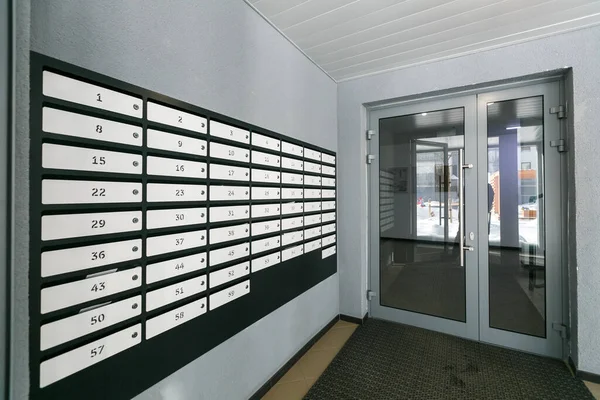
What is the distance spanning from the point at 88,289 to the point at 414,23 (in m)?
2.39

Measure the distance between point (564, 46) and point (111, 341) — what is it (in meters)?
3.27

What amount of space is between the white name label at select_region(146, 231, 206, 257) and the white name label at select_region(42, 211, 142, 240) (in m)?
0.10

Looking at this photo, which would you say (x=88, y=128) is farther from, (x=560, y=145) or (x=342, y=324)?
(x=560, y=145)

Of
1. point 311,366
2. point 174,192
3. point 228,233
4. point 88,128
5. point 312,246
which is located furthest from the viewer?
point 312,246

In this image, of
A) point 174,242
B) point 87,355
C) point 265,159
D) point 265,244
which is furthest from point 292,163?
point 87,355

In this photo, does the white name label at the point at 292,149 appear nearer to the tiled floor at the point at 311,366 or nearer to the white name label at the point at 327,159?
the white name label at the point at 327,159

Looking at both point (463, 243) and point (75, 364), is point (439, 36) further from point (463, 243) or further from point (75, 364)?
point (75, 364)

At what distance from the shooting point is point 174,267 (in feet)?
4.17

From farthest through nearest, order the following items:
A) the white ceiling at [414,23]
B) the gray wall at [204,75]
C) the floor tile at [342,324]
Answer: the floor tile at [342,324]
the white ceiling at [414,23]
the gray wall at [204,75]

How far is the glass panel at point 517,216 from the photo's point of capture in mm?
2273

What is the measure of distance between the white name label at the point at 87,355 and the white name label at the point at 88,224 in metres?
0.40

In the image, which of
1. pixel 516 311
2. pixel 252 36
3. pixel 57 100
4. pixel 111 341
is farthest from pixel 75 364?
pixel 516 311

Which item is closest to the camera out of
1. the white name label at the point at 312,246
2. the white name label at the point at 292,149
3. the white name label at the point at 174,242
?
the white name label at the point at 174,242

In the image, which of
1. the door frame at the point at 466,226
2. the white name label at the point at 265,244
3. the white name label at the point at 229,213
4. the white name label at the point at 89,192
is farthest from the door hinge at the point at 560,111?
the white name label at the point at 89,192
